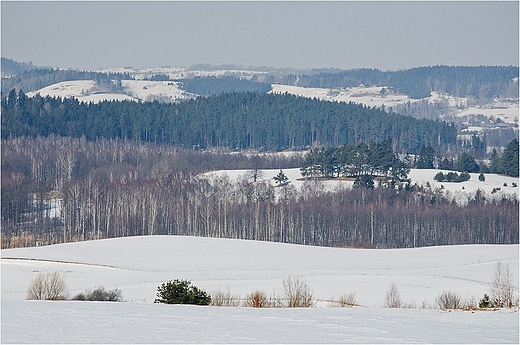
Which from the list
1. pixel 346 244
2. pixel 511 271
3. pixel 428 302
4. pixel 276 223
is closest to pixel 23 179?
pixel 276 223

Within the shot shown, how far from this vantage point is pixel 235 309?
2108cm

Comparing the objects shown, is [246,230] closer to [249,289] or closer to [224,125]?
[249,289]

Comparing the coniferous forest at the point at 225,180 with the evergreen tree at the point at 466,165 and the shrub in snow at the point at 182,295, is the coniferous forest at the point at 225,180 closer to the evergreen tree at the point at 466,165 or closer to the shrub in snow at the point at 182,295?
the evergreen tree at the point at 466,165

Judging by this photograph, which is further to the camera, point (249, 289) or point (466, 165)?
point (466, 165)

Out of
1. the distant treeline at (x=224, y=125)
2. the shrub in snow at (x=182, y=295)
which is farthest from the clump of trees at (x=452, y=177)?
the shrub in snow at (x=182, y=295)

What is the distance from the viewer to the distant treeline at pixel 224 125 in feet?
511

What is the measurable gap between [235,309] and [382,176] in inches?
3303

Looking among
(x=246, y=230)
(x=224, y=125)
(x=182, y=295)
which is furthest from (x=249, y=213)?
(x=224, y=125)

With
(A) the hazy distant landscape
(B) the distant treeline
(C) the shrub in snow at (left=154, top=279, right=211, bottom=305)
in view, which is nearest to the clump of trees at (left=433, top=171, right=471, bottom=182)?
(A) the hazy distant landscape

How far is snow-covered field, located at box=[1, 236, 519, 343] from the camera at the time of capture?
17141 millimetres

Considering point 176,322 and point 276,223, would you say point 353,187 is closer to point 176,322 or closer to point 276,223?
point 276,223

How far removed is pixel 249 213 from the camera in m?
81.6

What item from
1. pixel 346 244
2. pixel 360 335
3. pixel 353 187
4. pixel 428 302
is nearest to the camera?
pixel 360 335

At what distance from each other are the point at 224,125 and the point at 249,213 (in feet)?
283
